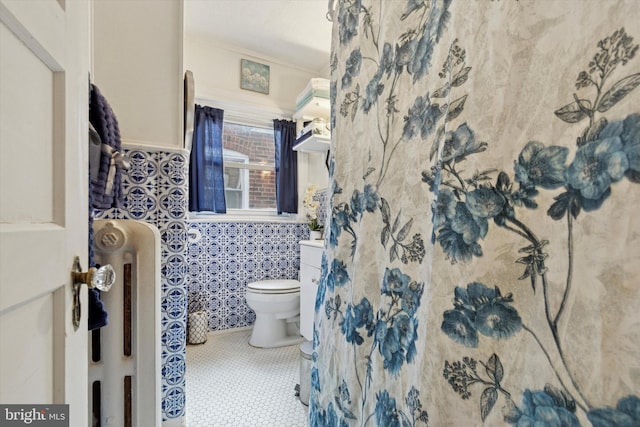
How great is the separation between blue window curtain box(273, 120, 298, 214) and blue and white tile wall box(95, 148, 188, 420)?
1.34 metres

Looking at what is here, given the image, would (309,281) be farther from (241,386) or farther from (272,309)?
(241,386)

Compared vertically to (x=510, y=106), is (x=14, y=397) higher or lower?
lower

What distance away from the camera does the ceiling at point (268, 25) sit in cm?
182

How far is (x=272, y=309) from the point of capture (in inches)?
77.9

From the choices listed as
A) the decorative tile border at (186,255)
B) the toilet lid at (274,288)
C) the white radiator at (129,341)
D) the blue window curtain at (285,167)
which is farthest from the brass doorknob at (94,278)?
the blue window curtain at (285,167)

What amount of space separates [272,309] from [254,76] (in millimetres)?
1941

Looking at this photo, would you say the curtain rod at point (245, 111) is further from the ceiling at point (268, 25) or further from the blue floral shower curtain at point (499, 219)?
the blue floral shower curtain at point (499, 219)

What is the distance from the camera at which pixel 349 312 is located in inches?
27.1

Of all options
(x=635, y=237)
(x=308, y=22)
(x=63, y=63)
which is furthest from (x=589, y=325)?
(x=308, y=22)

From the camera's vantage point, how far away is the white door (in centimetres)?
31

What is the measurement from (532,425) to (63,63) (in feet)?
2.86

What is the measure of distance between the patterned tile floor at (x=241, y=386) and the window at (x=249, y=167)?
119 cm

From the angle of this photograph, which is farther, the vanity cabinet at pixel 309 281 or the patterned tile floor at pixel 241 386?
the vanity cabinet at pixel 309 281

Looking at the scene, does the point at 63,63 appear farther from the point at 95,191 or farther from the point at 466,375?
the point at 466,375
